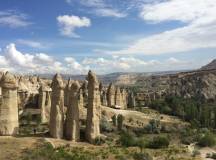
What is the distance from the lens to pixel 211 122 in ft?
316

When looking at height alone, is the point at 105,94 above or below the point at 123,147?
Result: above

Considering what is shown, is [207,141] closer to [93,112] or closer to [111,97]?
[93,112]

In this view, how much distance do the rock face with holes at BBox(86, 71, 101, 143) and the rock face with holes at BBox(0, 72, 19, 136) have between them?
10764 millimetres

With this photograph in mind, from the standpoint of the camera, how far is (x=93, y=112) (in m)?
57.7

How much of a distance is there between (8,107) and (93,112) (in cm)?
1310

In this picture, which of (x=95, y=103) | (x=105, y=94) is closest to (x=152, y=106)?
(x=105, y=94)

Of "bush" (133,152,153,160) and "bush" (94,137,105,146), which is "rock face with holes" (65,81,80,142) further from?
"bush" (133,152,153,160)

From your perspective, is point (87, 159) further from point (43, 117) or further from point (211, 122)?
point (211, 122)

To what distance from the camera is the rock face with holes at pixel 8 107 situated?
163 ft

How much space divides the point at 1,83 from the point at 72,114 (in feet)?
34.2

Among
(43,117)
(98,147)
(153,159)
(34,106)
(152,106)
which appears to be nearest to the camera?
(153,159)

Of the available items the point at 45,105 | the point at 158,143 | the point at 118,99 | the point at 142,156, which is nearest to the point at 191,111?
the point at 118,99

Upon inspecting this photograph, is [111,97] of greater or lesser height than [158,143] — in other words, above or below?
above

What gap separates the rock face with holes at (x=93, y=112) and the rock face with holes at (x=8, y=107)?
1076cm
